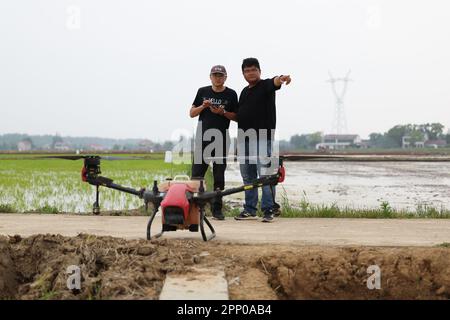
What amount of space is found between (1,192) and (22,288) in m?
10.2

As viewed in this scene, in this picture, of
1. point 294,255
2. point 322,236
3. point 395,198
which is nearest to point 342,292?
point 294,255

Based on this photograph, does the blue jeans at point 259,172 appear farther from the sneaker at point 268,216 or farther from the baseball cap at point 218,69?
the baseball cap at point 218,69

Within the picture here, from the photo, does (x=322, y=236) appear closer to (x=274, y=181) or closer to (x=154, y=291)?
(x=274, y=181)

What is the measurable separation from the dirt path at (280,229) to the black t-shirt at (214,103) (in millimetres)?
1280

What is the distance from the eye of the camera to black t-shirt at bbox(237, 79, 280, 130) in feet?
21.4

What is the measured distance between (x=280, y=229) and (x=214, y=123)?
1.67 m

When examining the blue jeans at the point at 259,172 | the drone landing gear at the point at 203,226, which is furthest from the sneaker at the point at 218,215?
the drone landing gear at the point at 203,226

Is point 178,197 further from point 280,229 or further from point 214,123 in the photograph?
point 214,123

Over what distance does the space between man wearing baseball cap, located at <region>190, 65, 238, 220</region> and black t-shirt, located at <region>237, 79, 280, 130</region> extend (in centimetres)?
17

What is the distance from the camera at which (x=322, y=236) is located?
213 inches

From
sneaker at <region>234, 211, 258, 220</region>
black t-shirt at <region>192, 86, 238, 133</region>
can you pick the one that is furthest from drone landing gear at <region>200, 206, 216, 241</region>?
black t-shirt at <region>192, 86, 238, 133</region>

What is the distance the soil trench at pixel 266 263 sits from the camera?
13.6ft

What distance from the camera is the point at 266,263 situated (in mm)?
4406

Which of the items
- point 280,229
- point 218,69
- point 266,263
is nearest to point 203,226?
point 266,263
